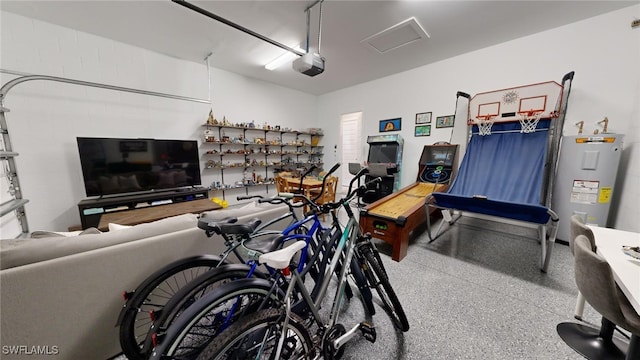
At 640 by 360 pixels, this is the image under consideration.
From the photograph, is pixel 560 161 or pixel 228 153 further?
pixel 228 153

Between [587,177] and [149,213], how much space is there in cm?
572

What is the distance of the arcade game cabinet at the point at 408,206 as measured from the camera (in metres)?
2.38

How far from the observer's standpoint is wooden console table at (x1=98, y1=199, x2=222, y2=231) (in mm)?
2545

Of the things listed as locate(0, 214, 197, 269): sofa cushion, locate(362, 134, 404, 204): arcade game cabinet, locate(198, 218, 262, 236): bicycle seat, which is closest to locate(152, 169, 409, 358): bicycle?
locate(198, 218, 262, 236): bicycle seat

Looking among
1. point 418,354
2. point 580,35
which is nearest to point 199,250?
point 418,354

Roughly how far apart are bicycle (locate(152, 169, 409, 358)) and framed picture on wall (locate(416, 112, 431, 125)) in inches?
145

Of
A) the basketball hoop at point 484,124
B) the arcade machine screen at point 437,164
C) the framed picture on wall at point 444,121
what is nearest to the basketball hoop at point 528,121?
the basketball hoop at point 484,124

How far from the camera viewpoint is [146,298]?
1157 millimetres

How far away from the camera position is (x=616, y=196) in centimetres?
260

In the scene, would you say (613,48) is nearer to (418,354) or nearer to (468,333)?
(468,333)

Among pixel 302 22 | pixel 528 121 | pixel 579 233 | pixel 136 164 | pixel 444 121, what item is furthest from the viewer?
pixel 444 121

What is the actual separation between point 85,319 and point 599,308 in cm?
266

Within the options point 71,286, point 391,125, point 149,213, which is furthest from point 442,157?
point 149,213

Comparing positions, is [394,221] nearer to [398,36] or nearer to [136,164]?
[398,36]
